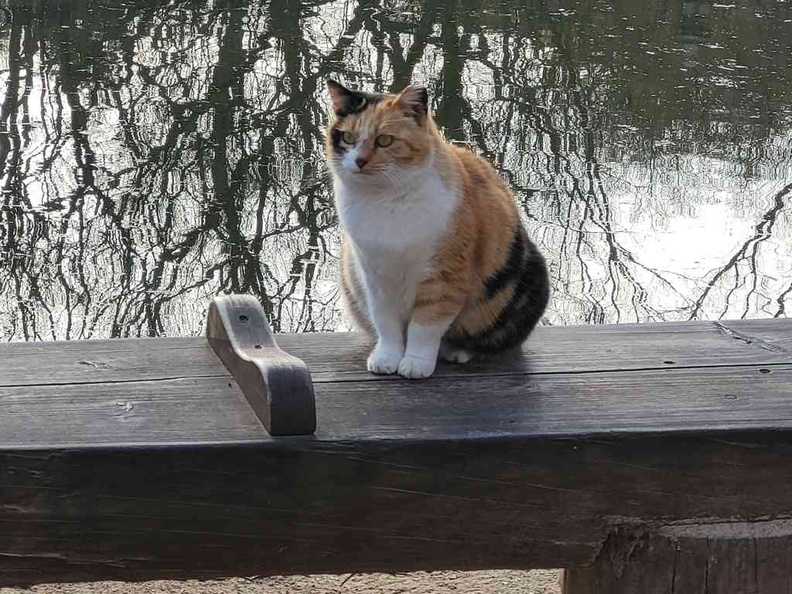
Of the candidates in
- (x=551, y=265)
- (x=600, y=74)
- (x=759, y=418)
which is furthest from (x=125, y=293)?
(x=600, y=74)

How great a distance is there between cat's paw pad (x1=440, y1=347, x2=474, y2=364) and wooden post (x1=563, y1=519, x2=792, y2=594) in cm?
47

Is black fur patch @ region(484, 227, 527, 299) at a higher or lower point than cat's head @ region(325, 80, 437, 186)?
lower

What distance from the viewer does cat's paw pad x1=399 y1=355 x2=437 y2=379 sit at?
1.81 m

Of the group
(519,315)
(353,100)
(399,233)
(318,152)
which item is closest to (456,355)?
(519,315)

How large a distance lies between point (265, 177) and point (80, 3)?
4801 millimetres

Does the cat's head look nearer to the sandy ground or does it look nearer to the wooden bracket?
the wooden bracket

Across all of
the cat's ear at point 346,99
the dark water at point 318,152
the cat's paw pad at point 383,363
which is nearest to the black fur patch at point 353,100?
the cat's ear at point 346,99

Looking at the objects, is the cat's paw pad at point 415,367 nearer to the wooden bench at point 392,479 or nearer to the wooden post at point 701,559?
the wooden bench at point 392,479

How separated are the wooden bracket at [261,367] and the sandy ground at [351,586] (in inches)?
33.9

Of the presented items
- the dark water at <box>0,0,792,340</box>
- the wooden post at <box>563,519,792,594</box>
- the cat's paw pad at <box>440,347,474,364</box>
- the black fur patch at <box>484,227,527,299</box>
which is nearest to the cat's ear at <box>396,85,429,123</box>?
the black fur patch at <box>484,227,527,299</box>

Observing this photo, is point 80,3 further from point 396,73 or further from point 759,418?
point 759,418

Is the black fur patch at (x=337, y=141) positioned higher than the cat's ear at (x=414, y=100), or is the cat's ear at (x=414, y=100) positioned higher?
the cat's ear at (x=414, y=100)

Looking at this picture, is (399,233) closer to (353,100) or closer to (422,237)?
(422,237)

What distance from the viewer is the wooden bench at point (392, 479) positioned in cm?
143
